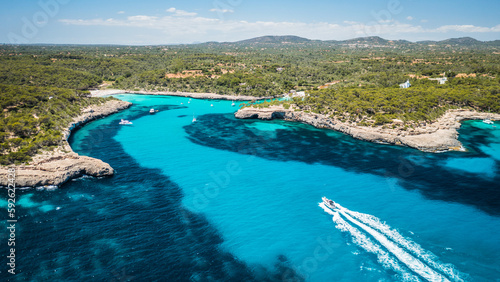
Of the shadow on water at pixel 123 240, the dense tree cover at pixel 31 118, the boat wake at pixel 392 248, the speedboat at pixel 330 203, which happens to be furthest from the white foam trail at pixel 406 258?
the dense tree cover at pixel 31 118

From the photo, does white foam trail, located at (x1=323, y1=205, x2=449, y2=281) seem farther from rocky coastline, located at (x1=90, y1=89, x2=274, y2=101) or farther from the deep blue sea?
rocky coastline, located at (x1=90, y1=89, x2=274, y2=101)

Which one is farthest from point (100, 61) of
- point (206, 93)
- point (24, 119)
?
point (24, 119)

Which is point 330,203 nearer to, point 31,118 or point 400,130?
point 400,130

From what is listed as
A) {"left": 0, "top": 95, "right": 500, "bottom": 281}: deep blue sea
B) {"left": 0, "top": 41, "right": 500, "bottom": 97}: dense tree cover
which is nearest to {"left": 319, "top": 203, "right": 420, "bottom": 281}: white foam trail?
{"left": 0, "top": 95, "right": 500, "bottom": 281}: deep blue sea

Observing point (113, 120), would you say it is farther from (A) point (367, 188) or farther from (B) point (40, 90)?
(A) point (367, 188)

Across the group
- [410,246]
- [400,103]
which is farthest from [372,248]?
[400,103]

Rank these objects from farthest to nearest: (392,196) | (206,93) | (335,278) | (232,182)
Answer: (206,93), (232,182), (392,196), (335,278)
